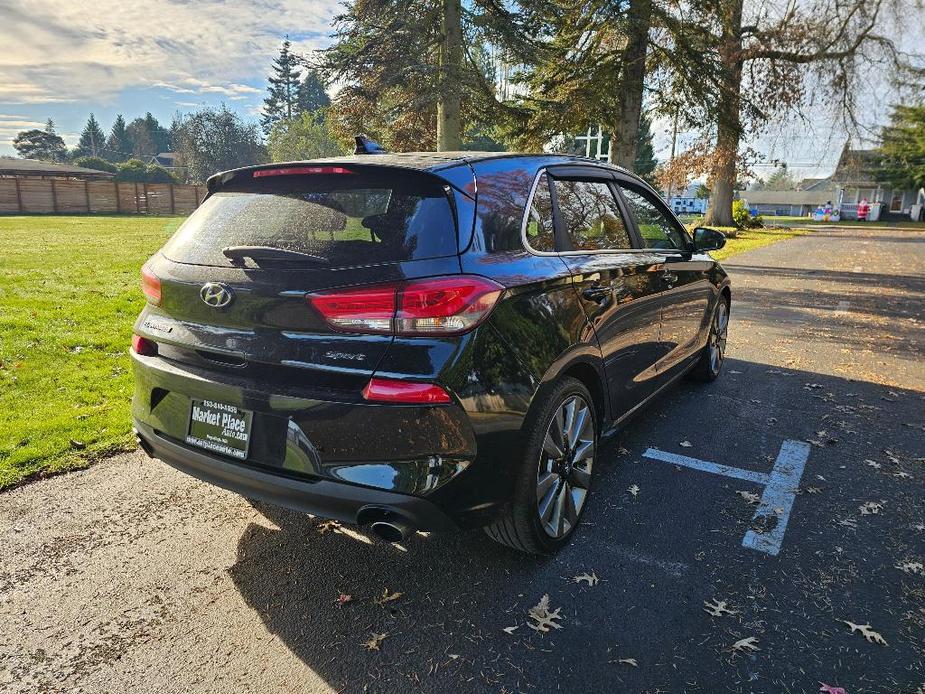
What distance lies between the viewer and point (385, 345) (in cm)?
224

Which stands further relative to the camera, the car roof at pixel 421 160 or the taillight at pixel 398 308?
the car roof at pixel 421 160

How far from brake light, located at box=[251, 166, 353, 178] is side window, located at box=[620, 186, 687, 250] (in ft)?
6.73

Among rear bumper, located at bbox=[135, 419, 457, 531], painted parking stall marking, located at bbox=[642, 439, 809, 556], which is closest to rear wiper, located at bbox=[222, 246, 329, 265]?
rear bumper, located at bbox=[135, 419, 457, 531]

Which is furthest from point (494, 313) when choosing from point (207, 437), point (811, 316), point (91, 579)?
point (811, 316)

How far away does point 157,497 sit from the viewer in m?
3.44

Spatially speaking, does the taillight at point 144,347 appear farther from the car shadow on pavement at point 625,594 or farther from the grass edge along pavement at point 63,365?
the grass edge along pavement at point 63,365

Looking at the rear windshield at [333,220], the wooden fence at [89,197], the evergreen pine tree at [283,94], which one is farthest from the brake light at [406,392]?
the evergreen pine tree at [283,94]

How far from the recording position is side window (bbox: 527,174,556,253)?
2859 mm

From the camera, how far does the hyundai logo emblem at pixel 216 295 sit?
2451 millimetres

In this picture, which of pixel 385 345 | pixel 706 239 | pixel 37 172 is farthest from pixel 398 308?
pixel 37 172

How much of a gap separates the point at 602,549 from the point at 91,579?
2.31 meters

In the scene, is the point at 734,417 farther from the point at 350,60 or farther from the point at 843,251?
the point at 843,251

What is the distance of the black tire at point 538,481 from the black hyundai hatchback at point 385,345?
0.01 m

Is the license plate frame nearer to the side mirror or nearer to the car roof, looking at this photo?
the car roof
